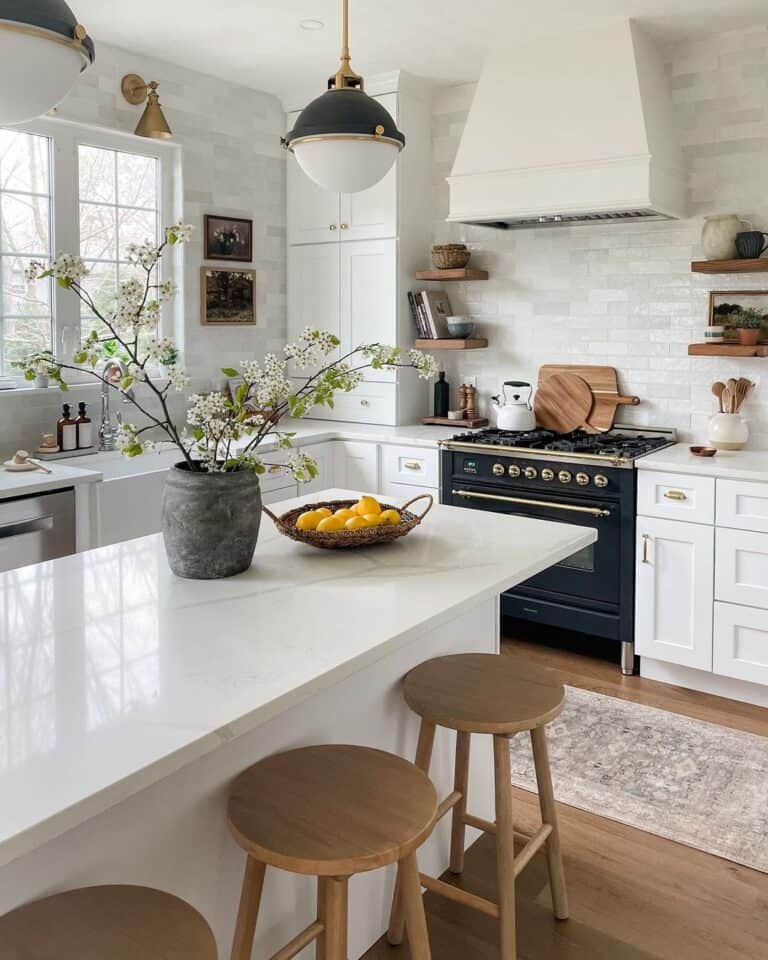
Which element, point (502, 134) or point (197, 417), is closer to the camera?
point (197, 417)

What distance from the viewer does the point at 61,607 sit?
1938 mm

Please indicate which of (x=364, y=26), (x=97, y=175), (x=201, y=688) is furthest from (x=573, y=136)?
(x=201, y=688)

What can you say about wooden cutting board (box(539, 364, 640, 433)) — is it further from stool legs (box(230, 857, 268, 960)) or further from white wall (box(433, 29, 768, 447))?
stool legs (box(230, 857, 268, 960))

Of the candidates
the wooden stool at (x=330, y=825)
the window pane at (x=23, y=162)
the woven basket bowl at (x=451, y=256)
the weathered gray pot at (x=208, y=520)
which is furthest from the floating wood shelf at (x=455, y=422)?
the wooden stool at (x=330, y=825)

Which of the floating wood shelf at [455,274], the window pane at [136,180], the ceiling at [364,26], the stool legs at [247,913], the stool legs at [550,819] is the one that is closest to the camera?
the stool legs at [247,913]

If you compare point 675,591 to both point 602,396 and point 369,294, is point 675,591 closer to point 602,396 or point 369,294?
point 602,396

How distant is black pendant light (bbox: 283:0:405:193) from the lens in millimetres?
2416

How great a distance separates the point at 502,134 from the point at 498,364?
1252 mm

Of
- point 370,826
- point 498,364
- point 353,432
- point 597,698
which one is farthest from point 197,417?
point 498,364

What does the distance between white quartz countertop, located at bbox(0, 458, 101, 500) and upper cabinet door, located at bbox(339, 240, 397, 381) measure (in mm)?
1927

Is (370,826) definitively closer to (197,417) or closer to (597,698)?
(197,417)

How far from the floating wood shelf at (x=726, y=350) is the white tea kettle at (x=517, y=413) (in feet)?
2.92

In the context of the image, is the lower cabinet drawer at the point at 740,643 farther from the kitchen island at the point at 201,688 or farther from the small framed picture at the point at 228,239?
the small framed picture at the point at 228,239

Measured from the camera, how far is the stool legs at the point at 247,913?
1685 millimetres
